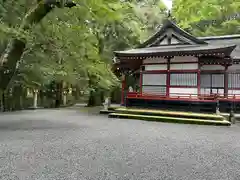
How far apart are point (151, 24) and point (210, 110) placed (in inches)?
786

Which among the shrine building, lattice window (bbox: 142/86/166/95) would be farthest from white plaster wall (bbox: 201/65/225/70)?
lattice window (bbox: 142/86/166/95)

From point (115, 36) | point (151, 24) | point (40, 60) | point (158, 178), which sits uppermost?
point (151, 24)

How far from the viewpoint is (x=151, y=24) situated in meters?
31.9

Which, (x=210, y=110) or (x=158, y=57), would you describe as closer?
(x=210, y=110)

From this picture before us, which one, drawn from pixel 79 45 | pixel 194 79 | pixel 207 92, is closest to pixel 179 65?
pixel 194 79

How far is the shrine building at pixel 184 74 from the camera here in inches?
598

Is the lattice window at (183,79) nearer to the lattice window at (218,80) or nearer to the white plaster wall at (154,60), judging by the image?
the white plaster wall at (154,60)

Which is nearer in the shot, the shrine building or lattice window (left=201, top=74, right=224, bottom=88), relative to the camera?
the shrine building

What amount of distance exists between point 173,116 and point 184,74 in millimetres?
3527

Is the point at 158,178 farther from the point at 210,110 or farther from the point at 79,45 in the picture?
the point at 210,110

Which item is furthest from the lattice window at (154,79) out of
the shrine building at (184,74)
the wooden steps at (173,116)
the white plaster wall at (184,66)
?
the wooden steps at (173,116)

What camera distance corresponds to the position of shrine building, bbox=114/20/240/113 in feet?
49.8

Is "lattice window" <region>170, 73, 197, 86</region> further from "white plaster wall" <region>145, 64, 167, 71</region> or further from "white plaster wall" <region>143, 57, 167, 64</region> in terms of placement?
"white plaster wall" <region>143, 57, 167, 64</region>

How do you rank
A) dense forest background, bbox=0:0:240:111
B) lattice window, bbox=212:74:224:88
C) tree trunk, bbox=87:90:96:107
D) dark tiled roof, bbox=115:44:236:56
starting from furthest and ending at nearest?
tree trunk, bbox=87:90:96:107, lattice window, bbox=212:74:224:88, dark tiled roof, bbox=115:44:236:56, dense forest background, bbox=0:0:240:111
